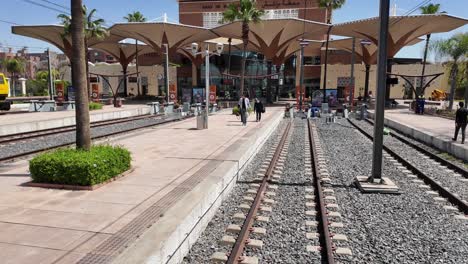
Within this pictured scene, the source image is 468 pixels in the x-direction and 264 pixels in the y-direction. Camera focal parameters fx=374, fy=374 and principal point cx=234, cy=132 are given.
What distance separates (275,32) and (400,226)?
4729 centimetres

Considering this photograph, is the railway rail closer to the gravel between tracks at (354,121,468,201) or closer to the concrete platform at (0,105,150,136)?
the gravel between tracks at (354,121,468,201)

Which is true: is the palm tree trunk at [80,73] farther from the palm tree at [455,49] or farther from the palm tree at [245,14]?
the palm tree at [455,49]

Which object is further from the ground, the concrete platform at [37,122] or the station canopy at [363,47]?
the station canopy at [363,47]

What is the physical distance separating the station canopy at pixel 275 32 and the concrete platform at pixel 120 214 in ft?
132

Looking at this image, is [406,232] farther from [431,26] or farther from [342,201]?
[431,26]

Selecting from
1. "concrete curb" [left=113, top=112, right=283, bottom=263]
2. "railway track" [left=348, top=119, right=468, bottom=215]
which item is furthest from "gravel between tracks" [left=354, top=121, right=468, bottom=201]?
"concrete curb" [left=113, top=112, right=283, bottom=263]

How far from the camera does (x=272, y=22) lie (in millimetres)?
48969

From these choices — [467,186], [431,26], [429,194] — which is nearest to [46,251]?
[429,194]

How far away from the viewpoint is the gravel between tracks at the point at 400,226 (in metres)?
5.62

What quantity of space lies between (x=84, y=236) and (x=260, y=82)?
7229cm

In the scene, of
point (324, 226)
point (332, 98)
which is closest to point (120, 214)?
point (324, 226)

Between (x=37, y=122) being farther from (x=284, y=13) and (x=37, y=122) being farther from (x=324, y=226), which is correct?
(x=284, y=13)

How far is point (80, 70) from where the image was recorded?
26.9 ft

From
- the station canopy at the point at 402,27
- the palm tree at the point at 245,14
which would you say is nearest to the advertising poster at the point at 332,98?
the palm tree at the point at 245,14
